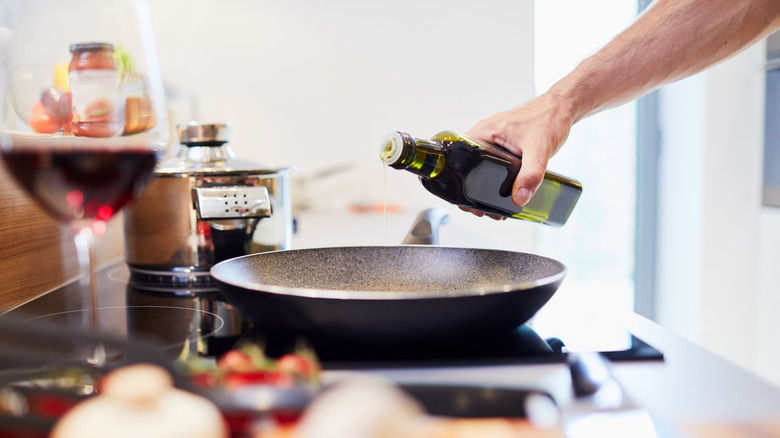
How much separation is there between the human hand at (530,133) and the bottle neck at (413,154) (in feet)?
0.26

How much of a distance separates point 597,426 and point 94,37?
367 millimetres

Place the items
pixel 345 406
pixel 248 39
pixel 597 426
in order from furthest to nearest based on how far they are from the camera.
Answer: pixel 248 39
pixel 597 426
pixel 345 406

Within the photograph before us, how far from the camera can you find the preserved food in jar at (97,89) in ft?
1.27

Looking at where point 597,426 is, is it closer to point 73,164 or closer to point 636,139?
point 73,164

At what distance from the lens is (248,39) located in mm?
2309

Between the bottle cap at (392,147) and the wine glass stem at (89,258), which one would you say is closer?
the wine glass stem at (89,258)

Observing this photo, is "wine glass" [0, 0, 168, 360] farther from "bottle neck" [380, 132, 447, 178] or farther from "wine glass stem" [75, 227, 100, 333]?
"bottle neck" [380, 132, 447, 178]

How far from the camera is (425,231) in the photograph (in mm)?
823

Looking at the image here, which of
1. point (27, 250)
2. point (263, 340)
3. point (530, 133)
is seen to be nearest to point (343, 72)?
point (530, 133)

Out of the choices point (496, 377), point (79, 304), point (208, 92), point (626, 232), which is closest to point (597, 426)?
point (496, 377)

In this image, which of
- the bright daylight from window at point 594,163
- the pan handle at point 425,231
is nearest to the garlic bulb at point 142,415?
the pan handle at point 425,231

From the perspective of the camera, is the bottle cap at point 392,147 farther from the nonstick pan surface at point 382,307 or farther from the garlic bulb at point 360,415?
the garlic bulb at point 360,415

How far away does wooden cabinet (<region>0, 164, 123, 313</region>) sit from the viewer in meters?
0.68

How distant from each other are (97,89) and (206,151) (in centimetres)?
47
